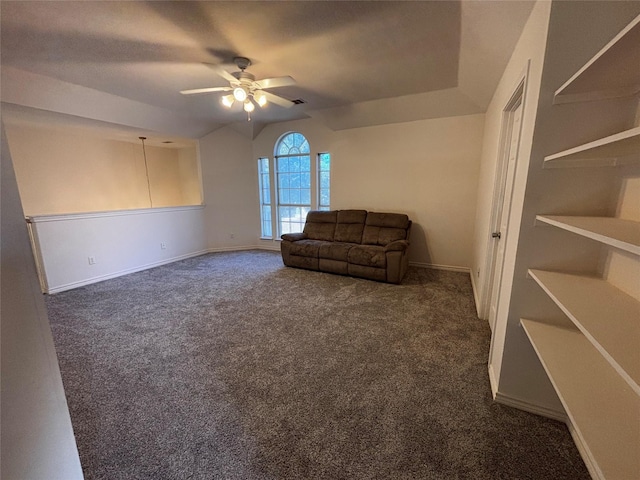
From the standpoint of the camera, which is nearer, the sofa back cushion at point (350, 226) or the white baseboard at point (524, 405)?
the white baseboard at point (524, 405)

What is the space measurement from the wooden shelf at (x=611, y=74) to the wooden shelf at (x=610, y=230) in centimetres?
58

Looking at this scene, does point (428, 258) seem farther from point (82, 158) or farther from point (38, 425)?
point (82, 158)

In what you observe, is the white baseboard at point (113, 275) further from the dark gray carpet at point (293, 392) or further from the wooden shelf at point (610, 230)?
the wooden shelf at point (610, 230)

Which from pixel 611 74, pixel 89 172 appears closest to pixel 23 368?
pixel 611 74

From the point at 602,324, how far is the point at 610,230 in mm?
344

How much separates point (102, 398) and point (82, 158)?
535 cm

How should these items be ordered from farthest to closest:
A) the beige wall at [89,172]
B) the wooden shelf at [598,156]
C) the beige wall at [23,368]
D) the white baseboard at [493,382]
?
1. the beige wall at [89,172]
2. the white baseboard at [493,382]
3. the wooden shelf at [598,156]
4. the beige wall at [23,368]

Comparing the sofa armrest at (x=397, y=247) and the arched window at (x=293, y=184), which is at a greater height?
the arched window at (x=293, y=184)

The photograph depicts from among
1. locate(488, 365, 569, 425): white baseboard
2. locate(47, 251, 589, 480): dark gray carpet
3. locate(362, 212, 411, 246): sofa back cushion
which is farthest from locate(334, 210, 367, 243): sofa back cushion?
locate(488, 365, 569, 425): white baseboard

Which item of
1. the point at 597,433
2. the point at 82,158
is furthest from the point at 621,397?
the point at 82,158

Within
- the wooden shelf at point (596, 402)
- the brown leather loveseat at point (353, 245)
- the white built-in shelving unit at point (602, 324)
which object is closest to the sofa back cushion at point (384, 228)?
the brown leather loveseat at point (353, 245)

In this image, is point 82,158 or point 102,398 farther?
point 82,158

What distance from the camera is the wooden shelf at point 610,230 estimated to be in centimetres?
82

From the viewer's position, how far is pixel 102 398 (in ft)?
6.08
